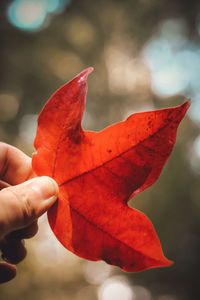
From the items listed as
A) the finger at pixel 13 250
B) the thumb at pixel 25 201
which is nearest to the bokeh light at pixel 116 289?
the finger at pixel 13 250

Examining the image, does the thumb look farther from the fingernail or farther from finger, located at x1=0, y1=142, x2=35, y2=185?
finger, located at x1=0, y1=142, x2=35, y2=185

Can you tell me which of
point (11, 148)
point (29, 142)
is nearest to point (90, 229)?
point (11, 148)

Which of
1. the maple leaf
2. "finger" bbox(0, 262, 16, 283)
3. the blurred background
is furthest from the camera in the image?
the blurred background

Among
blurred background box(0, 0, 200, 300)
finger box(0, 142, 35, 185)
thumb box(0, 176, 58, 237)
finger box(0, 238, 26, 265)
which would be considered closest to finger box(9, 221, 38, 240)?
finger box(0, 238, 26, 265)

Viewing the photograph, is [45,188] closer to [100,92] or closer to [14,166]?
[14,166]

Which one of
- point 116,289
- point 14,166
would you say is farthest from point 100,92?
point 116,289

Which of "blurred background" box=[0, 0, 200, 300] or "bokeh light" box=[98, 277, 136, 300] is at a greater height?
"blurred background" box=[0, 0, 200, 300]
